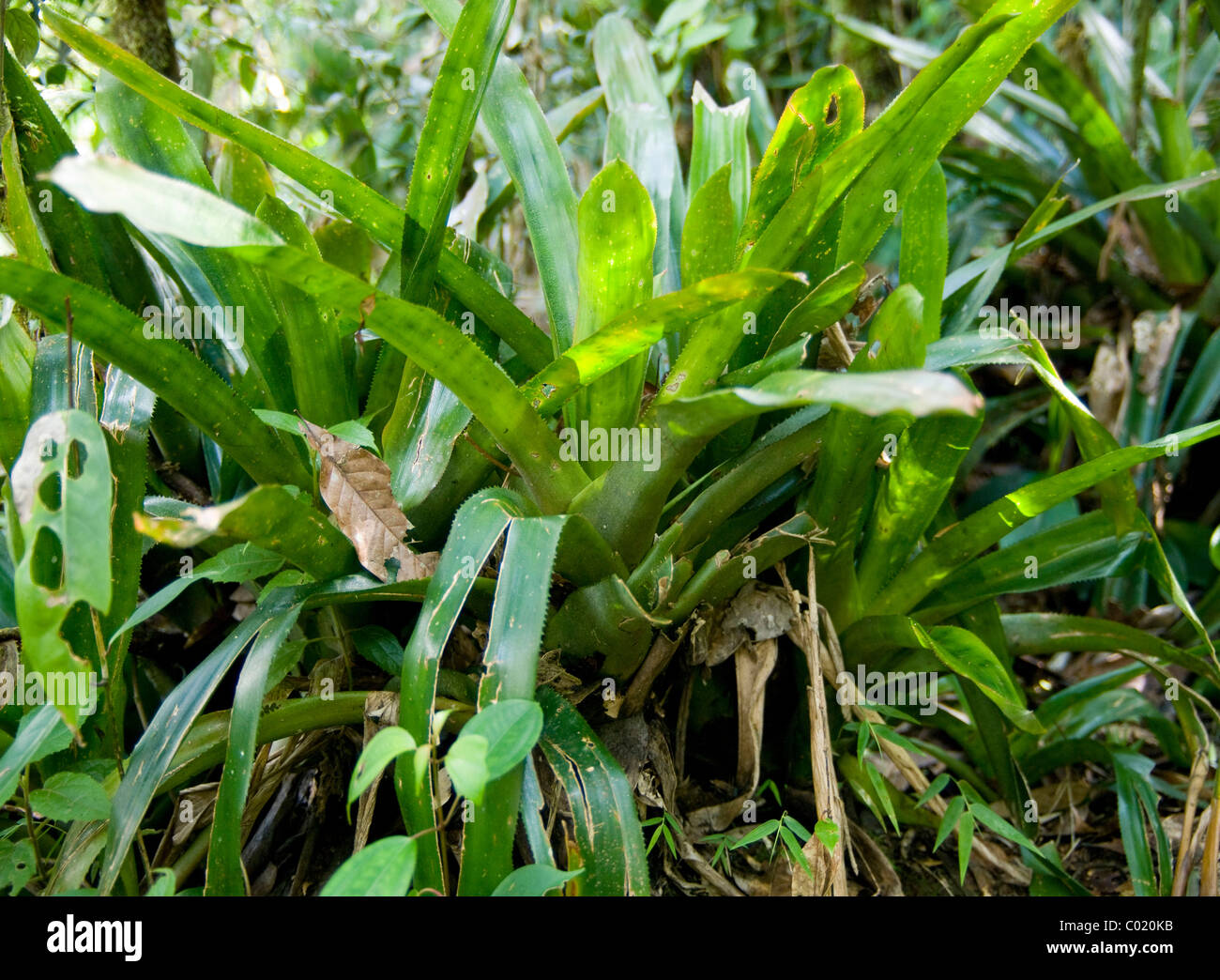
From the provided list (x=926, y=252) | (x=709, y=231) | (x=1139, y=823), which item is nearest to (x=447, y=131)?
(x=709, y=231)

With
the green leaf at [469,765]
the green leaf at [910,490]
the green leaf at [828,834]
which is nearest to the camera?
the green leaf at [469,765]

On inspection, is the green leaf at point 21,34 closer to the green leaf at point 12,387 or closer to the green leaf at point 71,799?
the green leaf at point 12,387

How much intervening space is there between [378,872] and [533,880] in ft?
0.39

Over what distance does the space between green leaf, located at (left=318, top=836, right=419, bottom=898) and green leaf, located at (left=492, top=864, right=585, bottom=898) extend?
87 millimetres

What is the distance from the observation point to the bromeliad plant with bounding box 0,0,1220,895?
64cm

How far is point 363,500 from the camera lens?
2.52ft

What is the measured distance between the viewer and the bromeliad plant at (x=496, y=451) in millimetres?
642

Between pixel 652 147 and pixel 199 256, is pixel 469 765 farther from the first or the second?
pixel 652 147

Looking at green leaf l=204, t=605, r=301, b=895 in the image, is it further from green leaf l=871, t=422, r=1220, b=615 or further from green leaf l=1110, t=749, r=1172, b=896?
green leaf l=1110, t=749, r=1172, b=896

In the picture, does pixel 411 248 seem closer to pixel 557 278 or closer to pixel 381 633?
pixel 557 278

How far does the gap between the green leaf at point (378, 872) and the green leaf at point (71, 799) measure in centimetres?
27

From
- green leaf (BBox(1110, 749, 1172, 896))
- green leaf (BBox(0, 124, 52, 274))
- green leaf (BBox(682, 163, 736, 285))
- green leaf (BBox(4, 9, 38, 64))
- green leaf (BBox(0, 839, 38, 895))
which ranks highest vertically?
green leaf (BBox(4, 9, 38, 64))

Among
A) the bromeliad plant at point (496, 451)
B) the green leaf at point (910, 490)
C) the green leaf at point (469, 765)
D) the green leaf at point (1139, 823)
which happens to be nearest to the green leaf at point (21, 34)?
the bromeliad plant at point (496, 451)

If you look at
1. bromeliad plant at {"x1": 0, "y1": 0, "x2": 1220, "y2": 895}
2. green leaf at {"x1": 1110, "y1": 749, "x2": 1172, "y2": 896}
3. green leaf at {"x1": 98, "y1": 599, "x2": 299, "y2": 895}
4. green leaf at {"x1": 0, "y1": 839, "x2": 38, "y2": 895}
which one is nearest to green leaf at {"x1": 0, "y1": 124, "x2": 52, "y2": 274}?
bromeliad plant at {"x1": 0, "y1": 0, "x2": 1220, "y2": 895}
